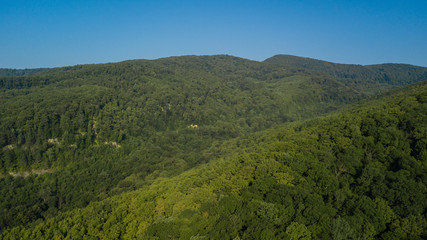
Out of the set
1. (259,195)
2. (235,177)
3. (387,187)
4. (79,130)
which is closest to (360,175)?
(387,187)

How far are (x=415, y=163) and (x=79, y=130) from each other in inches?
7021

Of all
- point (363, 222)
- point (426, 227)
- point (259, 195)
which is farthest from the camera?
point (259, 195)

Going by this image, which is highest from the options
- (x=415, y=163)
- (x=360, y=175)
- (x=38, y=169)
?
(x=415, y=163)

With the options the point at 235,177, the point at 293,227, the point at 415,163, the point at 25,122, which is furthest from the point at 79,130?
the point at 415,163

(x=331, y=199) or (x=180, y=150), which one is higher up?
(x=331, y=199)

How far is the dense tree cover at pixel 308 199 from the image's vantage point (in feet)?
127

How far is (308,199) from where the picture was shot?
43781mm

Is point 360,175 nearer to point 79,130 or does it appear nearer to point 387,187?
point 387,187

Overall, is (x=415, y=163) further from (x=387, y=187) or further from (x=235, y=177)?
(x=235, y=177)

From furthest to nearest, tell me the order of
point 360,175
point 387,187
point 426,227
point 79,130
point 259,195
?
point 79,130, point 360,175, point 259,195, point 387,187, point 426,227

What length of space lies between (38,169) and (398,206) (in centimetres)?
15962

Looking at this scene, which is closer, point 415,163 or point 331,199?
point 331,199

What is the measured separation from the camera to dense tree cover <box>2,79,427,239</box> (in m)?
38.7

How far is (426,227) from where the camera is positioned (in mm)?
36688
